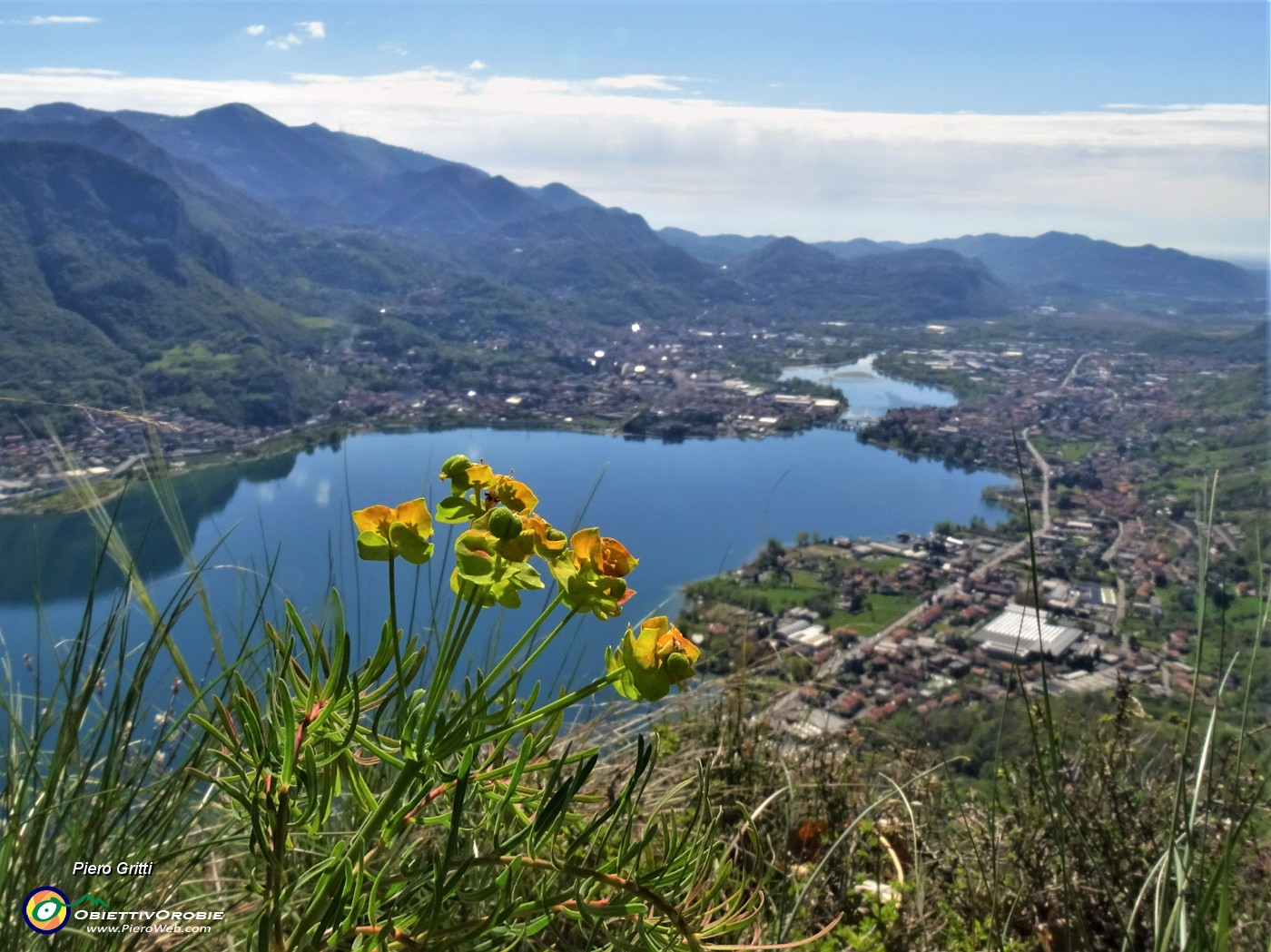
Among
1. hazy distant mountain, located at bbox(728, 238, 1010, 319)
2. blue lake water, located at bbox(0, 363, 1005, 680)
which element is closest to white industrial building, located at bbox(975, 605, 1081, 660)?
blue lake water, located at bbox(0, 363, 1005, 680)

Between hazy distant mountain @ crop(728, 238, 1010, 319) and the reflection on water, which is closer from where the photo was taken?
the reflection on water

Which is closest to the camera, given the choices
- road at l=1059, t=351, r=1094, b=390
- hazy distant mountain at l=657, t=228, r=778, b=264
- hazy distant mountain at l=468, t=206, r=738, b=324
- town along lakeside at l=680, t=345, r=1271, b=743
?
town along lakeside at l=680, t=345, r=1271, b=743

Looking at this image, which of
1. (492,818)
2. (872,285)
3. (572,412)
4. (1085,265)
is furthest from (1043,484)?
(1085,265)

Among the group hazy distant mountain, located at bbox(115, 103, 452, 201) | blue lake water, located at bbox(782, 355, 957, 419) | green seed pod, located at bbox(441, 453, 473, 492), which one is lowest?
blue lake water, located at bbox(782, 355, 957, 419)

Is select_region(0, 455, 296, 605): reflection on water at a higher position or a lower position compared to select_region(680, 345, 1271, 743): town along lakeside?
higher

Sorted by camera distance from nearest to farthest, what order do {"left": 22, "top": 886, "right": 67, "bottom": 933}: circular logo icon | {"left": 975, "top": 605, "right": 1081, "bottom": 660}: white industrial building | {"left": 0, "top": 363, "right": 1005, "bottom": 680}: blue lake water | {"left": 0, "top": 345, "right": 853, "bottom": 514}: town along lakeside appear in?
{"left": 22, "top": 886, "right": 67, "bottom": 933}: circular logo icon → {"left": 0, "top": 363, "right": 1005, "bottom": 680}: blue lake water → {"left": 975, "top": 605, "right": 1081, "bottom": 660}: white industrial building → {"left": 0, "top": 345, "right": 853, "bottom": 514}: town along lakeside

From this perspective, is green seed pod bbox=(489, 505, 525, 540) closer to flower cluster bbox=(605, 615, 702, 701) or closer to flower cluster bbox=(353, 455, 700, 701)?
flower cluster bbox=(353, 455, 700, 701)

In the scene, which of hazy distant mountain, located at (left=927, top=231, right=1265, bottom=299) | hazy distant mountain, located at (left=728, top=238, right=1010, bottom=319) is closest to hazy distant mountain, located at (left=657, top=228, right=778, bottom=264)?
hazy distant mountain, located at (left=728, top=238, right=1010, bottom=319)
